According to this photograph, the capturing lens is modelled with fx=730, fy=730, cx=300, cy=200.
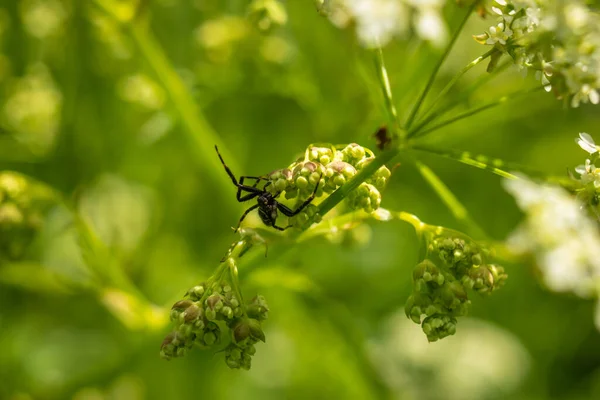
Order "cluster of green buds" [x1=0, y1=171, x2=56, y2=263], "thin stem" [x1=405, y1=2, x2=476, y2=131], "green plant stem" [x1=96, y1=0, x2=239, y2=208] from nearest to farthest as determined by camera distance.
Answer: "thin stem" [x1=405, y1=2, x2=476, y2=131]
"cluster of green buds" [x1=0, y1=171, x2=56, y2=263]
"green plant stem" [x1=96, y1=0, x2=239, y2=208]

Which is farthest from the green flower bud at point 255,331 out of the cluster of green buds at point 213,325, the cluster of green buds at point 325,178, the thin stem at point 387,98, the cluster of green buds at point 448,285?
the thin stem at point 387,98

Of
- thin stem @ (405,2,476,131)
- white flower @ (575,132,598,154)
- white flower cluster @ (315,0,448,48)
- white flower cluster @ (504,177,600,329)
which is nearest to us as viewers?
white flower cluster @ (315,0,448,48)

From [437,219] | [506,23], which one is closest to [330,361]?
[437,219]

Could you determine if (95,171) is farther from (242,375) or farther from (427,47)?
(427,47)

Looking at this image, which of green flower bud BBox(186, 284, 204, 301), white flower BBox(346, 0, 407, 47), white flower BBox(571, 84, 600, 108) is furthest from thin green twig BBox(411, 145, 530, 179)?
green flower bud BBox(186, 284, 204, 301)

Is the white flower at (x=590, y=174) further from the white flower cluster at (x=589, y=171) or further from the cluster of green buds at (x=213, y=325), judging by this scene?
the cluster of green buds at (x=213, y=325)

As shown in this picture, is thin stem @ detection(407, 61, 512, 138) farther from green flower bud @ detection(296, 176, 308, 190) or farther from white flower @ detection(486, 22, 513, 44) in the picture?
green flower bud @ detection(296, 176, 308, 190)
